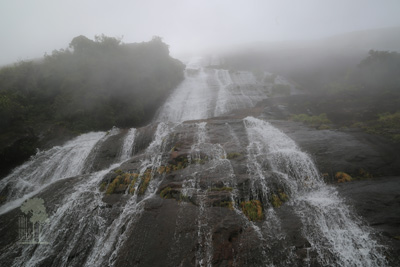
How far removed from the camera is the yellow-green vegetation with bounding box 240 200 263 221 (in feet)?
25.0

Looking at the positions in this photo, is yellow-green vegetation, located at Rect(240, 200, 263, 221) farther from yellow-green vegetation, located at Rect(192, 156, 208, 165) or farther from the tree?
the tree

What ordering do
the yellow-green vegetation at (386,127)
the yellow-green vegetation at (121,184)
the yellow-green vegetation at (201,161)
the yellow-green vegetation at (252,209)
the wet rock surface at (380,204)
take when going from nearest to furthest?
the wet rock surface at (380,204), the yellow-green vegetation at (252,209), the yellow-green vegetation at (121,184), the yellow-green vegetation at (201,161), the yellow-green vegetation at (386,127)

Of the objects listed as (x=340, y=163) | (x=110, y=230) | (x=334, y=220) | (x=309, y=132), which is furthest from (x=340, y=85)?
(x=110, y=230)

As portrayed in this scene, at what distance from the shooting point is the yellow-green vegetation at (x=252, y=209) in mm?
7630

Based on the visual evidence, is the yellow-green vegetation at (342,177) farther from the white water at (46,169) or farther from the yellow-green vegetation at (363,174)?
the white water at (46,169)

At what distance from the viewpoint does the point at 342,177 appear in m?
9.30

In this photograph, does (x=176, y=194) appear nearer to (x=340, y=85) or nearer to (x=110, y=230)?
(x=110, y=230)

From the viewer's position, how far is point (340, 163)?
9.96 m

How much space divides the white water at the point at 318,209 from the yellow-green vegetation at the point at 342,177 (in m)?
0.78

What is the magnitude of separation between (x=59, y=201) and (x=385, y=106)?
85.3 ft

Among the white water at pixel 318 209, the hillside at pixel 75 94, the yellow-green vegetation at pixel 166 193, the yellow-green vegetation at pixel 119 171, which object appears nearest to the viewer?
the white water at pixel 318 209

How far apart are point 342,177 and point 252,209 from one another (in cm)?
499

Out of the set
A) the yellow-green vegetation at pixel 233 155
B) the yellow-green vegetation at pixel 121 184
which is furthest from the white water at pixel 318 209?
the yellow-green vegetation at pixel 121 184

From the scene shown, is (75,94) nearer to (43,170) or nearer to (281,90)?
(43,170)
